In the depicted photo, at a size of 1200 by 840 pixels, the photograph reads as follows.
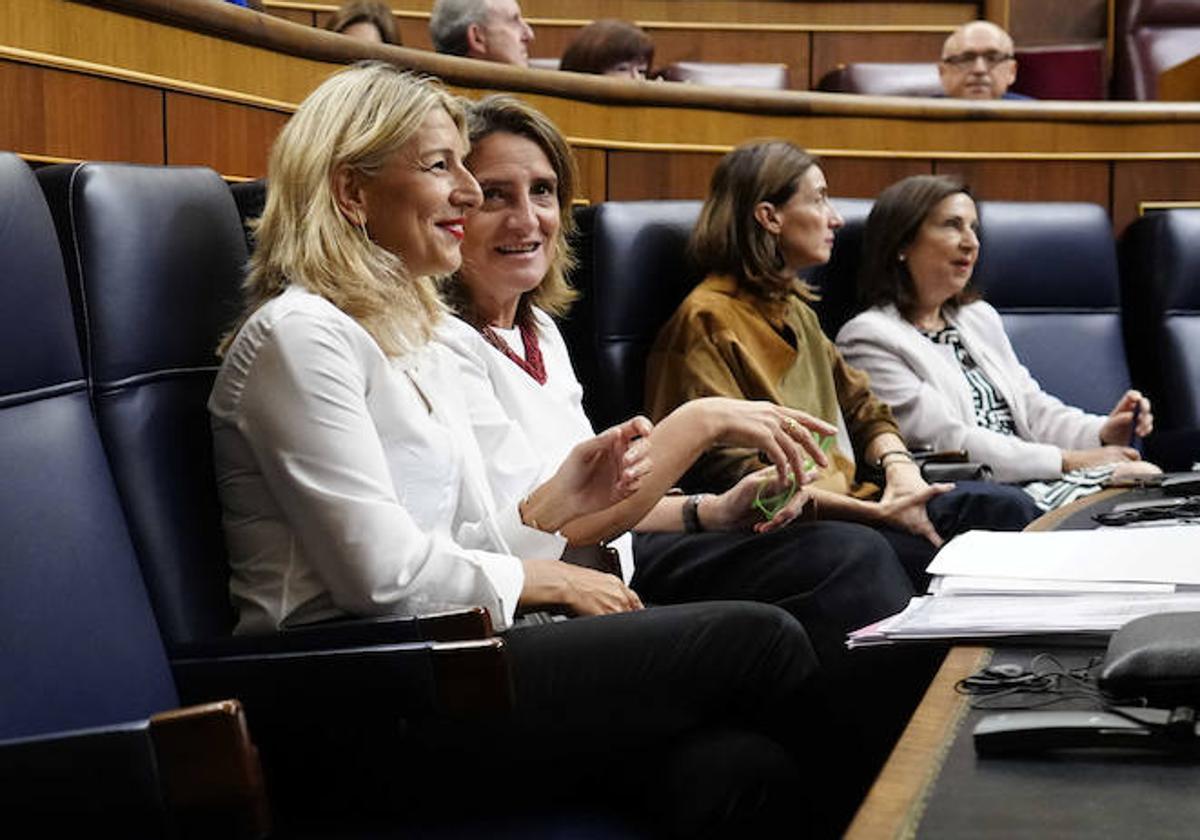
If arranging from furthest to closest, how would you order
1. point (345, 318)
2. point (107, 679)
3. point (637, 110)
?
point (637, 110)
point (345, 318)
point (107, 679)

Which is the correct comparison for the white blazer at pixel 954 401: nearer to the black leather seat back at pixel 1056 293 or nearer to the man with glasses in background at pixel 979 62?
the black leather seat back at pixel 1056 293

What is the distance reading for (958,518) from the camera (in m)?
1.63

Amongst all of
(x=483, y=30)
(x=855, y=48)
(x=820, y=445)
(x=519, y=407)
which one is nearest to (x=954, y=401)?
(x=820, y=445)

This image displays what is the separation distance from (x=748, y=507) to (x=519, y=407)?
0.25 meters

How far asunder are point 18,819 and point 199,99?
3.30ft

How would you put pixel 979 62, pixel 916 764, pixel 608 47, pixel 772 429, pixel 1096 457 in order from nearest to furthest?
pixel 916 764
pixel 772 429
pixel 1096 457
pixel 608 47
pixel 979 62

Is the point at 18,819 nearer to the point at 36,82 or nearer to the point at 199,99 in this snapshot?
the point at 36,82

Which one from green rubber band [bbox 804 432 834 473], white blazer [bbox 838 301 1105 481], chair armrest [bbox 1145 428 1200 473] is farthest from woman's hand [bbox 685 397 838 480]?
chair armrest [bbox 1145 428 1200 473]

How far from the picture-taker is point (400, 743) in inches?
33.5

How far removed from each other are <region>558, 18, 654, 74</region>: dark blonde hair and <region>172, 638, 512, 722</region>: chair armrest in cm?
192

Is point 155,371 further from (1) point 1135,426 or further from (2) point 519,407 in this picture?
(1) point 1135,426

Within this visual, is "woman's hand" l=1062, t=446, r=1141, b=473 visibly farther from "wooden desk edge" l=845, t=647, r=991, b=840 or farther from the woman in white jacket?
"wooden desk edge" l=845, t=647, r=991, b=840

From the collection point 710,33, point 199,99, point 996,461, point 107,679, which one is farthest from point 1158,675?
point 710,33

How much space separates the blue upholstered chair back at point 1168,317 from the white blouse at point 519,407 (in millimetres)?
963
